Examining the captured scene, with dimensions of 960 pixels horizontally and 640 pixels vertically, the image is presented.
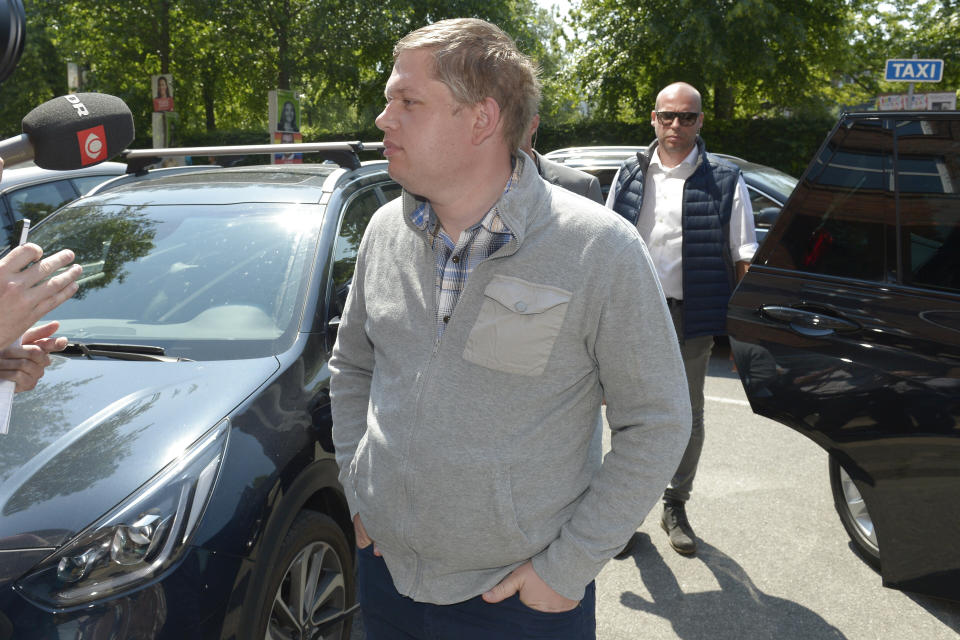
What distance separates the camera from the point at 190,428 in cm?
215

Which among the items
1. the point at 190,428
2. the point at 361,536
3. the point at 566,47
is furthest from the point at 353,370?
the point at 566,47

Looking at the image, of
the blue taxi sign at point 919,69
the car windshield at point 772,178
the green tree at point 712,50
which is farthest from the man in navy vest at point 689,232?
the green tree at point 712,50

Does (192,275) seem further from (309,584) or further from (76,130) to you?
(76,130)

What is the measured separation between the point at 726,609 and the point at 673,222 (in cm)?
161

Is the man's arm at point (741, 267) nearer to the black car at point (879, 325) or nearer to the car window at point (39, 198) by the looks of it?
the black car at point (879, 325)

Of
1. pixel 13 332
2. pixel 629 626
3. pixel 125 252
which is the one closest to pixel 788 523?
pixel 629 626

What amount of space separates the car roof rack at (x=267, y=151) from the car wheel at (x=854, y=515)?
97.5 inches

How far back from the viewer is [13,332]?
1439mm

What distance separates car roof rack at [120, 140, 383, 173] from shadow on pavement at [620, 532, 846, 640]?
213 cm

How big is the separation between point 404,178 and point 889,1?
26670 millimetres

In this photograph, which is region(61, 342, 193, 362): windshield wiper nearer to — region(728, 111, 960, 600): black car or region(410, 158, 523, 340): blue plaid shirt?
region(410, 158, 523, 340): blue plaid shirt

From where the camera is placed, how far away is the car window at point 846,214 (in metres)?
2.82

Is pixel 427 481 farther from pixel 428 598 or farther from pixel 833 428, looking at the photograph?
Result: pixel 833 428

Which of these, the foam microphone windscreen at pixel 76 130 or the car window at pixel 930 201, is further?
the car window at pixel 930 201
